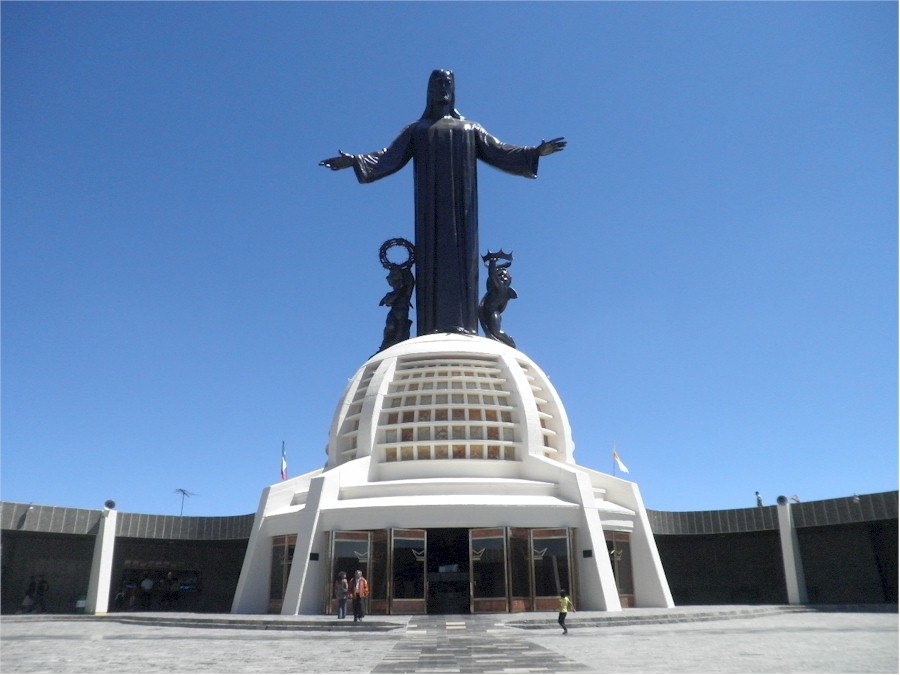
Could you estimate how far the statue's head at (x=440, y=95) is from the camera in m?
49.4

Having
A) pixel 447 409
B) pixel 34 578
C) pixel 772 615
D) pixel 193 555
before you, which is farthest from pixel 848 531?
pixel 34 578

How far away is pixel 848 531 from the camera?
1336 inches

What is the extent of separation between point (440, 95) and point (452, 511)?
3339 cm

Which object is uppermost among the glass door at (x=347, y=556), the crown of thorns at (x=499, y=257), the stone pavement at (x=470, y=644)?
the crown of thorns at (x=499, y=257)

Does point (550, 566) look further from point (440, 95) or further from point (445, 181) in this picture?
point (440, 95)

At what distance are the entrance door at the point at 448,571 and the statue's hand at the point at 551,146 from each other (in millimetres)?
28754

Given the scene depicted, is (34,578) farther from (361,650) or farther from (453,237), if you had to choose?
(453,237)

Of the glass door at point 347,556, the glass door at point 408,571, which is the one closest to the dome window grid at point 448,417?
the glass door at point 408,571

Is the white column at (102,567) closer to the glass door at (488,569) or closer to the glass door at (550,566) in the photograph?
the glass door at (488,569)

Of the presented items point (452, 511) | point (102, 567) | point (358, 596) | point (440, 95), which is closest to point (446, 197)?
point (440, 95)

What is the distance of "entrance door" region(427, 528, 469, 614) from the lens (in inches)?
996

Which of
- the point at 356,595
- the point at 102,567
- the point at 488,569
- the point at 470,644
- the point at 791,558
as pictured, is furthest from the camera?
the point at 791,558

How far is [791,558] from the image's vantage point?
3181 centimetres

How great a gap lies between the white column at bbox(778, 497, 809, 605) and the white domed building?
735 centimetres
